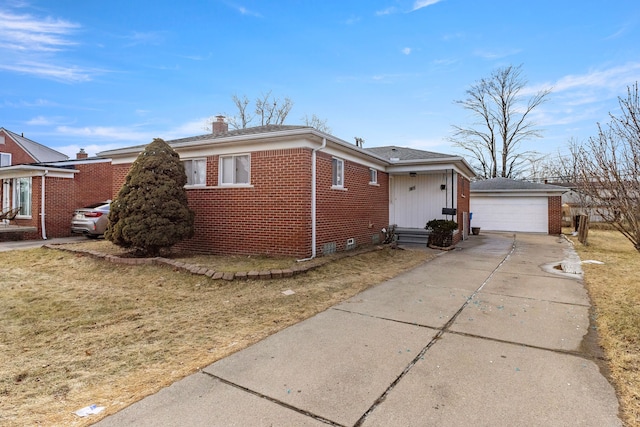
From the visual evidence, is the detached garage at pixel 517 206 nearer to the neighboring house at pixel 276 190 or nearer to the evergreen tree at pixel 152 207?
the neighboring house at pixel 276 190

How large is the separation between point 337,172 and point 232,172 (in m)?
3.00

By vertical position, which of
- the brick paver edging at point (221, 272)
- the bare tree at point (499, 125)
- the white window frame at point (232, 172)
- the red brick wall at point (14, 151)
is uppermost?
the bare tree at point (499, 125)

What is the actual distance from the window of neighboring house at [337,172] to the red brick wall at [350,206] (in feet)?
0.59

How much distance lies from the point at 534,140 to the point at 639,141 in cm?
3122

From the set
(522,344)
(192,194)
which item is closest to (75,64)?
(192,194)

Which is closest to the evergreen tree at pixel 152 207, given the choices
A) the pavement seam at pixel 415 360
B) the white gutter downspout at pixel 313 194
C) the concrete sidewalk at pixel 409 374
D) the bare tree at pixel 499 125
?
the white gutter downspout at pixel 313 194

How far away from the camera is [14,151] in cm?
2619

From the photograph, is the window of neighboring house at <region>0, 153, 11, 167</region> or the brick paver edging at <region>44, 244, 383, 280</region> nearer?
the brick paver edging at <region>44, 244, 383, 280</region>

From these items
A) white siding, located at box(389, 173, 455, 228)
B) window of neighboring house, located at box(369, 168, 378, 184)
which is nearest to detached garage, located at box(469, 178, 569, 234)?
white siding, located at box(389, 173, 455, 228)

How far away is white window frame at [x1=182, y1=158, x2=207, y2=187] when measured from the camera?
9562 mm

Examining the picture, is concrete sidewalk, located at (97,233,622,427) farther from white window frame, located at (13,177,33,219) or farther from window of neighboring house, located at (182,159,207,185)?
white window frame, located at (13,177,33,219)

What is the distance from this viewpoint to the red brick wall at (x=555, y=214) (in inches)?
747

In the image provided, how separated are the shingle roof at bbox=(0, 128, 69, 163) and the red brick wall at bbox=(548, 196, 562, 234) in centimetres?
3658

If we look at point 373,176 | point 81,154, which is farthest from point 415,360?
point 81,154
